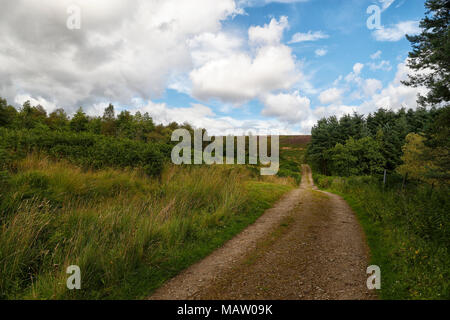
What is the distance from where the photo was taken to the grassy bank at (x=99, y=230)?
344 centimetres

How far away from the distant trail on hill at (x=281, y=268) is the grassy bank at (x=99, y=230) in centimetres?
45

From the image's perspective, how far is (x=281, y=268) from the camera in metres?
4.25

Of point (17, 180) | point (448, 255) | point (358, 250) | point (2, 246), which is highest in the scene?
point (17, 180)

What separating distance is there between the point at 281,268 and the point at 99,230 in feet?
12.8

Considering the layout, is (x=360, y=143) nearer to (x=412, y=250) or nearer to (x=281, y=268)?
(x=412, y=250)

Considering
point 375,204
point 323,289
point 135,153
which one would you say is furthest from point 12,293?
point 375,204

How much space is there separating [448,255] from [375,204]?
5.32 m

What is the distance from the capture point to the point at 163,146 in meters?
11.4

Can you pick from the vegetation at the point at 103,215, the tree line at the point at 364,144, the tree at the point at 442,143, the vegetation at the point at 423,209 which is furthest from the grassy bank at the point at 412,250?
the tree line at the point at 364,144

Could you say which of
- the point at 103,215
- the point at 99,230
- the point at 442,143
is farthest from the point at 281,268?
the point at 442,143

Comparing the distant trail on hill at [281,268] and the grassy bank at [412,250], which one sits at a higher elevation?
the grassy bank at [412,250]

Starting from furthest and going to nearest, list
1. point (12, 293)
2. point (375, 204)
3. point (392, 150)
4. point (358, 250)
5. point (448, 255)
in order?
point (392, 150) < point (375, 204) < point (358, 250) < point (448, 255) < point (12, 293)

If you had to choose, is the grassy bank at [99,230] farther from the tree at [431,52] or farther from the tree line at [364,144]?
the tree line at [364,144]
